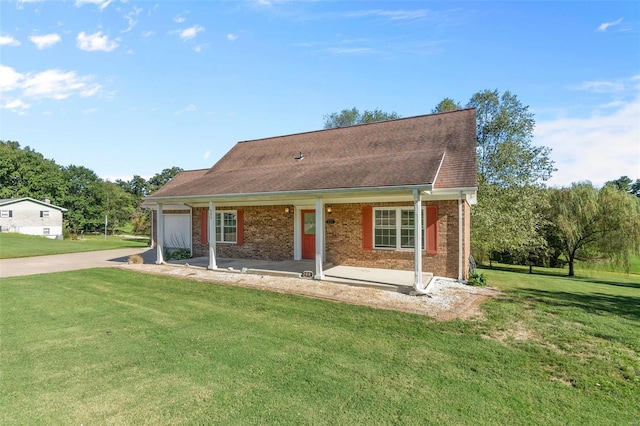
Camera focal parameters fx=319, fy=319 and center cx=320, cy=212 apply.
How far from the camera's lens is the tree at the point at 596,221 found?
→ 1945cm

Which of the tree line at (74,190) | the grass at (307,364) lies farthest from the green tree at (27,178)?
the grass at (307,364)

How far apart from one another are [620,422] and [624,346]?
9.13 ft

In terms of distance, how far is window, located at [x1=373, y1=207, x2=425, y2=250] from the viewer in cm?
1096

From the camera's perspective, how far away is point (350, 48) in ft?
46.0

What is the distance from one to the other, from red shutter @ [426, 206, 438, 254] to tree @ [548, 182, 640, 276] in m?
15.1

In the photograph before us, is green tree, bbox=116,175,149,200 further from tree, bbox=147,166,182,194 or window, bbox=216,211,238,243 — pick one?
window, bbox=216,211,238,243

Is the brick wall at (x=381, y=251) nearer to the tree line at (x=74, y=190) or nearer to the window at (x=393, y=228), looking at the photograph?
the window at (x=393, y=228)

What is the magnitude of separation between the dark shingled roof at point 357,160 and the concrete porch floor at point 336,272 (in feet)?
9.09

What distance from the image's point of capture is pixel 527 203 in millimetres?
17750

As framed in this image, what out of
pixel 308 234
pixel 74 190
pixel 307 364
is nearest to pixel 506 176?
pixel 308 234

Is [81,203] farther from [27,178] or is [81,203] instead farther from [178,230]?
[178,230]

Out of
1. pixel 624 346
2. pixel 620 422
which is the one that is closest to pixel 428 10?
pixel 624 346

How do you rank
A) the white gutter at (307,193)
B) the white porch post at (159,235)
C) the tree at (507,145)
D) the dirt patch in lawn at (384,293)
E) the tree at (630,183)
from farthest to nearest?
the tree at (630,183)
the tree at (507,145)
the white porch post at (159,235)
the white gutter at (307,193)
the dirt patch in lawn at (384,293)

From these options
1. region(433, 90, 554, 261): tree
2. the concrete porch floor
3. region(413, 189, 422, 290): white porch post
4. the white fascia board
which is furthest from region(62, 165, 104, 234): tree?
region(413, 189, 422, 290): white porch post
